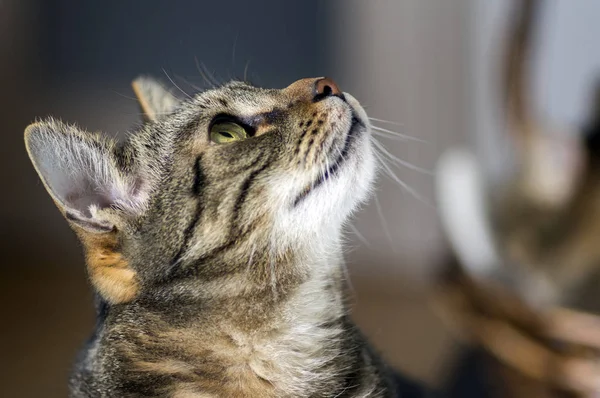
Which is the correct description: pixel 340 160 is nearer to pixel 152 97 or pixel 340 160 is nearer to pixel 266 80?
pixel 152 97

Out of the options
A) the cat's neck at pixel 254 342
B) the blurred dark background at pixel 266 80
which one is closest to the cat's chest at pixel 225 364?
the cat's neck at pixel 254 342

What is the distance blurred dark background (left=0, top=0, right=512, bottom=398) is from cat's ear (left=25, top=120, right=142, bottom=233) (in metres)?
0.68

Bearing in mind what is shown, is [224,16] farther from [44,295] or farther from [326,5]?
[44,295]

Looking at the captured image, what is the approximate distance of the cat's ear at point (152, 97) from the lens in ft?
2.80

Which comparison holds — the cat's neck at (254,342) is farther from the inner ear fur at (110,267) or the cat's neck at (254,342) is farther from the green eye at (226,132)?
the green eye at (226,132)

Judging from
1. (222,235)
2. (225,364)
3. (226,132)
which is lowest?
(225,364)

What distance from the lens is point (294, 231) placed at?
67cm

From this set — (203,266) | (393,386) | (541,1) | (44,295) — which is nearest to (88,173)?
(203,266)

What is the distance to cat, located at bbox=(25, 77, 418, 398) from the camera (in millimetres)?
671

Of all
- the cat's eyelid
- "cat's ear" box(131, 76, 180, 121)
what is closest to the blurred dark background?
"cat's ear" box(131, 76, 180, 121)

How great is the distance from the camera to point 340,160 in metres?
0.69

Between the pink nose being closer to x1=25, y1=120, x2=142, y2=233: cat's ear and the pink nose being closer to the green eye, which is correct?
the green eye

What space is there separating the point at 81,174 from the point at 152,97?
0.24m

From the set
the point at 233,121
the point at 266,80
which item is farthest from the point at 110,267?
the point at 266,80
